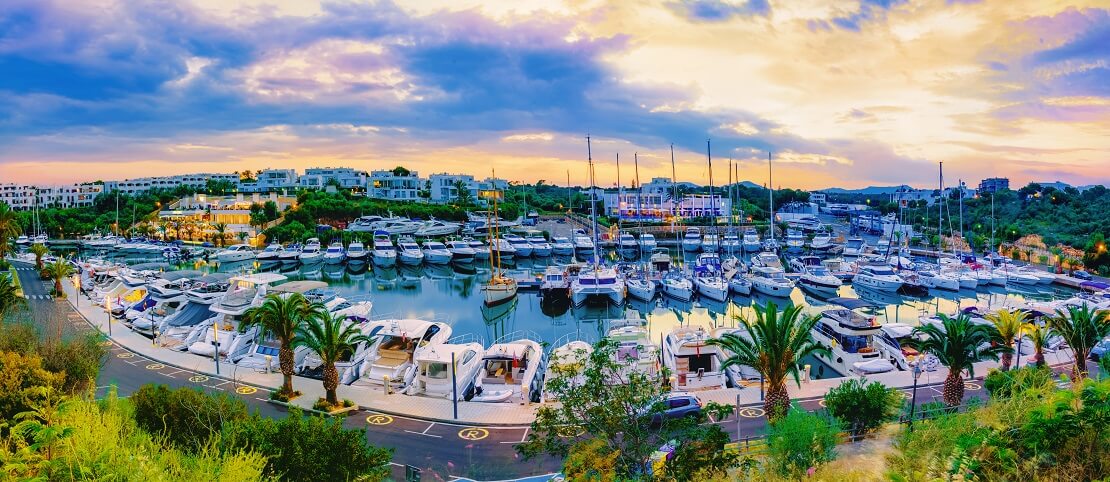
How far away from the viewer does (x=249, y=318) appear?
2270 centimetres

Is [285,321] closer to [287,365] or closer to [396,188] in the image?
[287,365]

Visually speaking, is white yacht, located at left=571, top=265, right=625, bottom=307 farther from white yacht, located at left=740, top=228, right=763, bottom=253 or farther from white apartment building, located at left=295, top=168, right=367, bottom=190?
white apartment building, located at left=295, top=168, right=367, bottom=190

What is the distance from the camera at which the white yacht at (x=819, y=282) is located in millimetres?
55469

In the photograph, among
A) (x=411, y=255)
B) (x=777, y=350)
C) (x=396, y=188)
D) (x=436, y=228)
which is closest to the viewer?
(x=777, y=350)

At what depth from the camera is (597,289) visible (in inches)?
1970

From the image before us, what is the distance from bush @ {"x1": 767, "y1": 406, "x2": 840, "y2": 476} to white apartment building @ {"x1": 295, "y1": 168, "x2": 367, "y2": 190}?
483 feet

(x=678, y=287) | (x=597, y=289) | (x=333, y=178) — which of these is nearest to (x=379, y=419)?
(x=597, y=289)

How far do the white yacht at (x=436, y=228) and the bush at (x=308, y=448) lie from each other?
93232mm

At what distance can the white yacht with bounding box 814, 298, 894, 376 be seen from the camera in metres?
26.8

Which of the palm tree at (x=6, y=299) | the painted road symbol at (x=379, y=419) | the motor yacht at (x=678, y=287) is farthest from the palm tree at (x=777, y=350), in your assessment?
the palm tree at (x=6, y=299)

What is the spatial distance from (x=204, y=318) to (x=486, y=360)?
20468 millimetres

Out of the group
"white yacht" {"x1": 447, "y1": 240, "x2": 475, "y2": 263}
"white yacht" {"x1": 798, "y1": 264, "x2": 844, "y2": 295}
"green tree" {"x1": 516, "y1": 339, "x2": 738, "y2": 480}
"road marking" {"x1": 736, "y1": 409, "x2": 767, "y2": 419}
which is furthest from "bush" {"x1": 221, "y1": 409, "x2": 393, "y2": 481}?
"white yacht" {"x1": 447, "y1": 240, "x2": 475, "y2": 263}

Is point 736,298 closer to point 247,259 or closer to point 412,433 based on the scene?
point 412,433

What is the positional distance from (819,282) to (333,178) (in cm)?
12649
